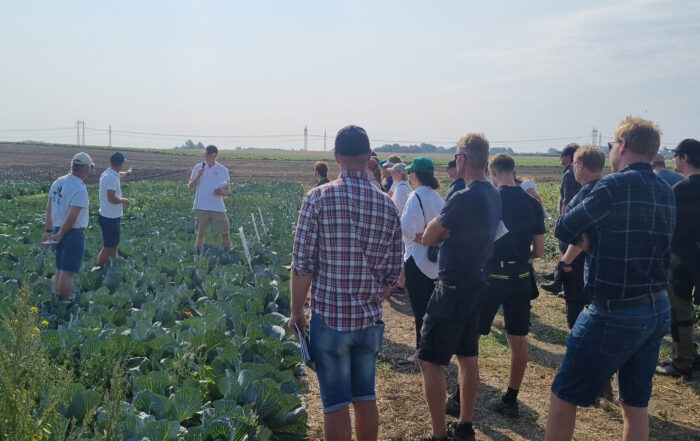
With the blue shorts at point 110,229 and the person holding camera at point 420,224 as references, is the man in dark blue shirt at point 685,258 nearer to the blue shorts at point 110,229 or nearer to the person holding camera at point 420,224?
the person holding camera at point 420,224

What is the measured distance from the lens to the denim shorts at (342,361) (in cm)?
332

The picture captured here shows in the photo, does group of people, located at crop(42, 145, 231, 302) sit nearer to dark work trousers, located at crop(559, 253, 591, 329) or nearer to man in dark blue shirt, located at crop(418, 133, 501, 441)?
man in dark blue shirt, located at crop(418, 133, 501, 441)

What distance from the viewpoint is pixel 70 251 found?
6.59 m

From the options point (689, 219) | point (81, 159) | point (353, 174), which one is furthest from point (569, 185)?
point (81, 159)

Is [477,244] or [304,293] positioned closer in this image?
[304,293]

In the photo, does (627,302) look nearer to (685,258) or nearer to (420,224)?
(420,224)

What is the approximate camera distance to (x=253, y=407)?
4125 millimetres

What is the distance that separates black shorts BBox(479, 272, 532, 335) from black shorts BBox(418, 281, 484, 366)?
24.2 inches

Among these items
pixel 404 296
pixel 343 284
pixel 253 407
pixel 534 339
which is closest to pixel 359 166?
pixel 343 284

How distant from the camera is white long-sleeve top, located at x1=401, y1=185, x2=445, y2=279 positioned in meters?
4.74

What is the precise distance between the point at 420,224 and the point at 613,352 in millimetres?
1947

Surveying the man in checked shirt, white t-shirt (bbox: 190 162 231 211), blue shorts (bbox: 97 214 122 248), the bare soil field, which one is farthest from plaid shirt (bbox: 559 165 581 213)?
the bare soil field

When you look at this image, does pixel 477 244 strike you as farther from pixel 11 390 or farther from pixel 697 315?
pixel 697 315

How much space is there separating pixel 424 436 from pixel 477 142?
7.04ft
